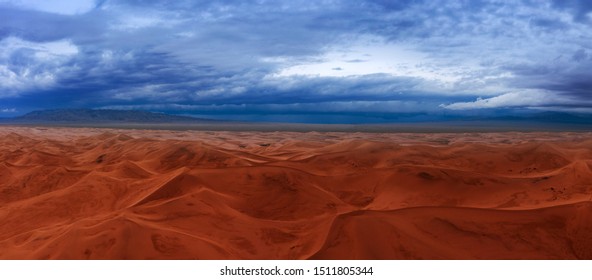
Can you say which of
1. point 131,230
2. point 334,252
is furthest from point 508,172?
point 131,230

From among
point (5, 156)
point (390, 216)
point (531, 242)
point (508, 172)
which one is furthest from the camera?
point (5, 156)

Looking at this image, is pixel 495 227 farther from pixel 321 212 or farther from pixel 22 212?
pixel 22 212

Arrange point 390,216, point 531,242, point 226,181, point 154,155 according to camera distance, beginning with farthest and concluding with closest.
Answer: point 154,155
point 226,181
point 390,216
point 531,242

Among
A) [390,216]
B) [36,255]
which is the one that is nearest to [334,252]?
[390,216]

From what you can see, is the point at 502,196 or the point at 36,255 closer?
the point at 36,255

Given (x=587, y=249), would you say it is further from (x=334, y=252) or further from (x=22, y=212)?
(x=22, y=212)

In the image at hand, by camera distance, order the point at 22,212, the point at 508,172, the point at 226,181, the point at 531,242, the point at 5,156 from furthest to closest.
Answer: the point at 5,156 < the point at 508,172 < the point at 226,181 < the point at 22,212 < the point at 531,242

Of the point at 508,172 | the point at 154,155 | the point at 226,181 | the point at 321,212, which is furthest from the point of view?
the point at 154,155
